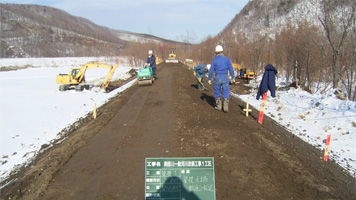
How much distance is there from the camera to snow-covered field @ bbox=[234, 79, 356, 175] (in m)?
7.58

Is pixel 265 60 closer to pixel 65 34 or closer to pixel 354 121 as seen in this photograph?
pixel 354 121

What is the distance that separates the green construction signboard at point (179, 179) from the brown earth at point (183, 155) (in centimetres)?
130

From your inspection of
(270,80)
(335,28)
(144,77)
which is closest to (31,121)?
(144,77)

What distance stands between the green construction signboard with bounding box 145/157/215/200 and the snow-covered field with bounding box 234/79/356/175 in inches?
200

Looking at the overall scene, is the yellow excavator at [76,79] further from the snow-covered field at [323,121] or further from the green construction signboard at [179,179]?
the green construction signboard at [179,179]

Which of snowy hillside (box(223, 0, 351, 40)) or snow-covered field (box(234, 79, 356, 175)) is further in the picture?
snowy hillside (box(223, 0, 351, 40))

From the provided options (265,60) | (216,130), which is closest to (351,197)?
(216,130)

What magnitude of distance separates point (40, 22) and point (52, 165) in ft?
503

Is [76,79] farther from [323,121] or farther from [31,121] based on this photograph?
[323,121]

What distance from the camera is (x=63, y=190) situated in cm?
475

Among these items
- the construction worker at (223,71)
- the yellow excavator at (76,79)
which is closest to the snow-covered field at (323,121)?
the construction worker at (223,71)

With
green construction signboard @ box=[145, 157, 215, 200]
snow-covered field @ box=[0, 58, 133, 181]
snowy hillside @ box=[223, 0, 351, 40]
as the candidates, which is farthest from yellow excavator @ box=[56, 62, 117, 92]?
snowy hillside @ box=[223, 0, 351, 40]

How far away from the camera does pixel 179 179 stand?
10.6 feet

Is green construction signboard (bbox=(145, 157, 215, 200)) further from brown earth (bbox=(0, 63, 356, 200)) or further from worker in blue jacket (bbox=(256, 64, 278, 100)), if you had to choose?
worker in blue jacket (bbox=(256, 64, 278, 100))
